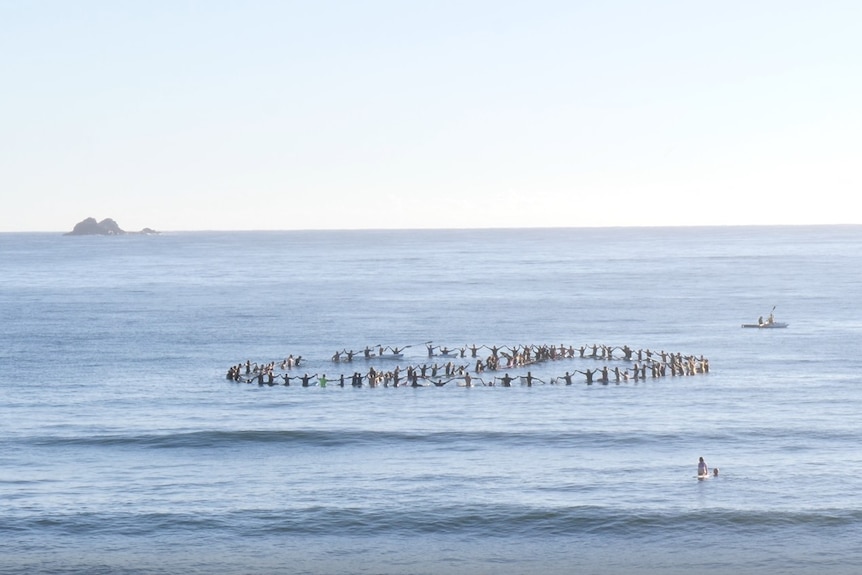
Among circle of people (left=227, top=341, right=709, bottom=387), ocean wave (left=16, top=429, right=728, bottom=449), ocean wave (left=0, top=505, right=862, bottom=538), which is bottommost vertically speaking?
ocean wave (left=0, top=505, right=862, bottom=538)

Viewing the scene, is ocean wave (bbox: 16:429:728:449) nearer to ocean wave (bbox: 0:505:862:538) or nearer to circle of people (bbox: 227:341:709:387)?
ocean wave (bbox: 0:505:862:538)

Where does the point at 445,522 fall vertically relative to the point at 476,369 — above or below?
below

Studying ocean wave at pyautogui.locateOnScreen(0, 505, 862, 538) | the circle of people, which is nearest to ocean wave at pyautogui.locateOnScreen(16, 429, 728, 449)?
ocean wave at pyautogui.locateOnScreen(0, 505, 862, 538)

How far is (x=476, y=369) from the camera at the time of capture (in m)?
82.8

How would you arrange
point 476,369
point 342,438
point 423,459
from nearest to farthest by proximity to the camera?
point 423,459, point 342,438, point 476,369

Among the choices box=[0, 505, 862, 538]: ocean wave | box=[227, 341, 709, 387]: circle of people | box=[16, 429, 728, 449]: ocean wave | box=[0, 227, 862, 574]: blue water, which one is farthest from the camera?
box=[227, 341, 709, 387]: circle of people

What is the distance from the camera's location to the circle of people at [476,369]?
78.2 meters

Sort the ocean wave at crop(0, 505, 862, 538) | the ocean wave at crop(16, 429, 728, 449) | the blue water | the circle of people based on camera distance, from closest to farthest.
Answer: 1. the blue water
2. the ocean wave at crop(0, 505, 862, 538)
3. the ocean wave at crop(16, 429, 728, 449)
4. the circle of people

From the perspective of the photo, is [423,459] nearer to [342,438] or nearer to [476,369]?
[342,438]

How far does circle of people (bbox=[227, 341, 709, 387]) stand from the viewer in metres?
78.2

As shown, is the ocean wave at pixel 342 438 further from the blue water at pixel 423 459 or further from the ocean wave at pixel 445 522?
the ocean wave at pixel 445 522

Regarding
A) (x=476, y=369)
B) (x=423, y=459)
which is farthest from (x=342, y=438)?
(x=476, y=369)

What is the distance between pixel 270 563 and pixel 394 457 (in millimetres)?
16473

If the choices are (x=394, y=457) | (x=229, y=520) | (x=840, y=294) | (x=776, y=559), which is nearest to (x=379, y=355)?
(x=394, y=457)
